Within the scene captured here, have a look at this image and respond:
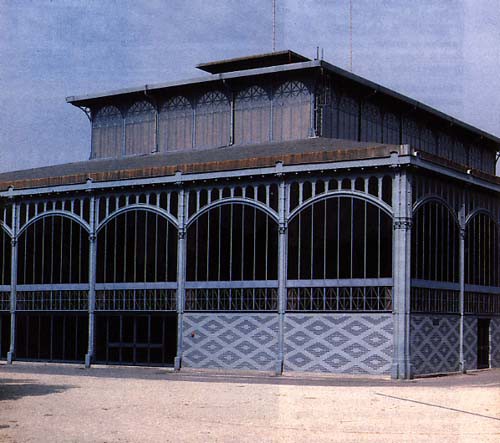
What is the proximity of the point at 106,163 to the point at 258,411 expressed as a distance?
34565 mm

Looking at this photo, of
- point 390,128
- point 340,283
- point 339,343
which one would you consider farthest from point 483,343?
point 390,128

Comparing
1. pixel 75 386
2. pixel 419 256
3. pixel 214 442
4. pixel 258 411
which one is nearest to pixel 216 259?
pixel 419 256

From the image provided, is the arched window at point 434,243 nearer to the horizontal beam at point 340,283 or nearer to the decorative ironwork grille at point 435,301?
the decorative ironwork grille at point 435,301

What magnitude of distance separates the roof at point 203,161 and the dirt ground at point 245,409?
32.9 ft

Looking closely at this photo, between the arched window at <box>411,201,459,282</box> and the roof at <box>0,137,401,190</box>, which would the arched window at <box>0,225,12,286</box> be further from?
the arched window at <box>411,201,459,282</box>

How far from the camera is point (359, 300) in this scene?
42.5m

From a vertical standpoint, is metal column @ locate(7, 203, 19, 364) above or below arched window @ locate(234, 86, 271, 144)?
below

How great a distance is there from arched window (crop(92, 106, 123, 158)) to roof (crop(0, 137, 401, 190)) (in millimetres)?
1054

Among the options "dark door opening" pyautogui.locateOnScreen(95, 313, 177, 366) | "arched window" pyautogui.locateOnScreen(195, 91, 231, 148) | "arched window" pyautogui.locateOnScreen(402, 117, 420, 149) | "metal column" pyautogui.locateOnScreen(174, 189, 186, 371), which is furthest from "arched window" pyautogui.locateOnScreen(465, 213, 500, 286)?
"dark door opening" pyautogui.locateOnScreen(95, 313, 177, 366)

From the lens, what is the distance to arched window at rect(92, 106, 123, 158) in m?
61.3

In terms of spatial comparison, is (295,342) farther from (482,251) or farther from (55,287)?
(55,287)

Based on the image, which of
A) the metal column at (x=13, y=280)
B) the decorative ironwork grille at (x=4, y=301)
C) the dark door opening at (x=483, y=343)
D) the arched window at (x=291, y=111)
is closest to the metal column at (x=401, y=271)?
the dark door opening at (x=483, y=343)

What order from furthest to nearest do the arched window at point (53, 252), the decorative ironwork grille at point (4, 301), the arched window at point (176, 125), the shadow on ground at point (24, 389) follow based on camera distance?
the arched window at point (176, 125)
the decorative ironwork grille at point (4, 301)
the arched window at point (53, 252)
the shadow on ground at point (24, 389)

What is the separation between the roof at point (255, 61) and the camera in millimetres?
55531
